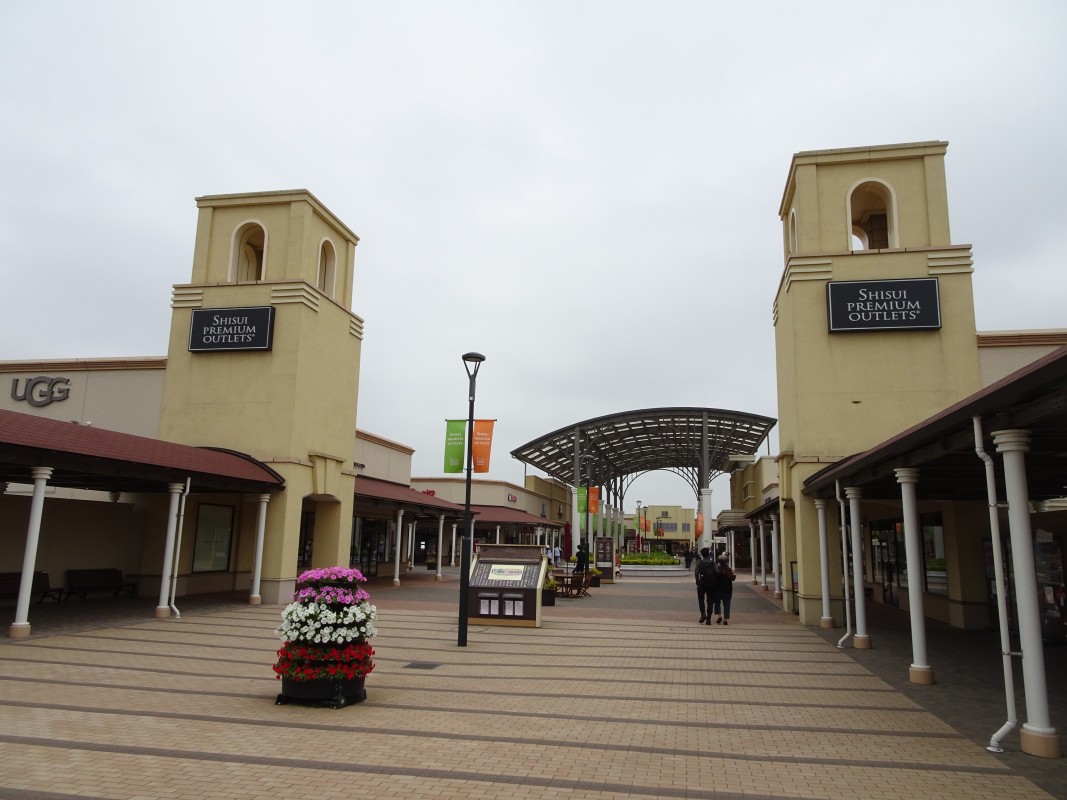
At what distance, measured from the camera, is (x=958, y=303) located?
1717 centimetres

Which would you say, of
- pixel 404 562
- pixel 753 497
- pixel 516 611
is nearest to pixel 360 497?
pixel 516 611

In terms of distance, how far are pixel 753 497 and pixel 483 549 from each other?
31.4 meters

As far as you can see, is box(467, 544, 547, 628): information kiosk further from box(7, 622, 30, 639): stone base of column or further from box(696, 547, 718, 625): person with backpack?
box(7, 622, 30, 639): stone base of column

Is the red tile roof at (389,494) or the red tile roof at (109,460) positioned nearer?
the red tile roof at (109,460)

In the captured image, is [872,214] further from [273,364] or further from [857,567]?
[273,364]

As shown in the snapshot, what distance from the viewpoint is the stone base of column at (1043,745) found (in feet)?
20.6

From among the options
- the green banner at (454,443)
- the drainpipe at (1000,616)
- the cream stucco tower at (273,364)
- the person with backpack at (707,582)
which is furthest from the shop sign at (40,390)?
the drainpipe at (1000,616)

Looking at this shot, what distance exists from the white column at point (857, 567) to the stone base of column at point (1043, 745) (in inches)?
215

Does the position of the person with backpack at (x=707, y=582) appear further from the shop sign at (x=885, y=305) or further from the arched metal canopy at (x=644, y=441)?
the arched metal canopy at (x=644, y=441)

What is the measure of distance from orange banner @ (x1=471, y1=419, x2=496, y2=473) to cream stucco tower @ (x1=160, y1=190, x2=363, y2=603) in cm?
445

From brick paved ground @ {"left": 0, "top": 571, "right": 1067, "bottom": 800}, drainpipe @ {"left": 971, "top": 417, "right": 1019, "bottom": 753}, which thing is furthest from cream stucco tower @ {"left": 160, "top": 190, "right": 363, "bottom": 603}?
drainpipe @ {"left": 971, "top": 417, "right": 1019, "bottom": 753}

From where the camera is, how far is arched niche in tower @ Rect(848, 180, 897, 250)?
725 inches

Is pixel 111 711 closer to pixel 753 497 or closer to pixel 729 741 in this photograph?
pixel 729 741

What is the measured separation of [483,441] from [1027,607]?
13910 mm
